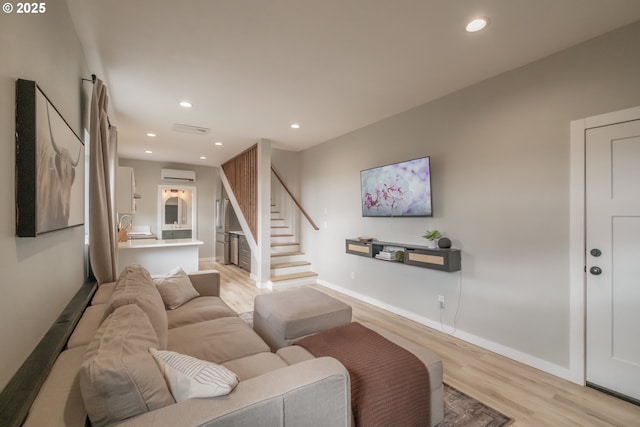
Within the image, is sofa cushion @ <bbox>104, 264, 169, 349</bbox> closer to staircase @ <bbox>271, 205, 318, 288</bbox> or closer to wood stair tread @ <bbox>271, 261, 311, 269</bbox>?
staircase @ <bbox>271, 205, 318, 288</bbox>

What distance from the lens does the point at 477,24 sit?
189 cm

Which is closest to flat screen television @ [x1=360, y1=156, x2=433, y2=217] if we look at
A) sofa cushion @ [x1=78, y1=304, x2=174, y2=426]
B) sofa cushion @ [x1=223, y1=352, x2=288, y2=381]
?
sofa cushion @ [x1=223, y1=352, x2=288, y2=381]

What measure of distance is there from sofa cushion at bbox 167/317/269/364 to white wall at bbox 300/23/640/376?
7.16 ft

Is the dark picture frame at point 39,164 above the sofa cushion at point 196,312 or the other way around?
above

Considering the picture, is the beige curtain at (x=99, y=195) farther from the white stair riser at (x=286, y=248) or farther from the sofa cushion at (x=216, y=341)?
the white stair riser at (x=286, y=248)

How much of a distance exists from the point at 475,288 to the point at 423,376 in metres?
1.59

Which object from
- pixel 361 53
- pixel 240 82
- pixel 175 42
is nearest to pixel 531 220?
pixel 361 53

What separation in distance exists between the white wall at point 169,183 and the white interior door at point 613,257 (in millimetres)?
7542

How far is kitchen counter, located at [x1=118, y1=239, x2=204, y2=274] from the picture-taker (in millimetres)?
3953

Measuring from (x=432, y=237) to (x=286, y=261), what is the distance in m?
3.19

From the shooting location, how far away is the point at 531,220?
7.89 feet

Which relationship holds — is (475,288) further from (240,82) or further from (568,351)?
(240,82)

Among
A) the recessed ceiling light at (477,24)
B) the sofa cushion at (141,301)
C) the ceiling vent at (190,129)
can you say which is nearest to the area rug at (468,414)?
the sofa cushion at (141,301)

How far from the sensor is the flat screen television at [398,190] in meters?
3.16
